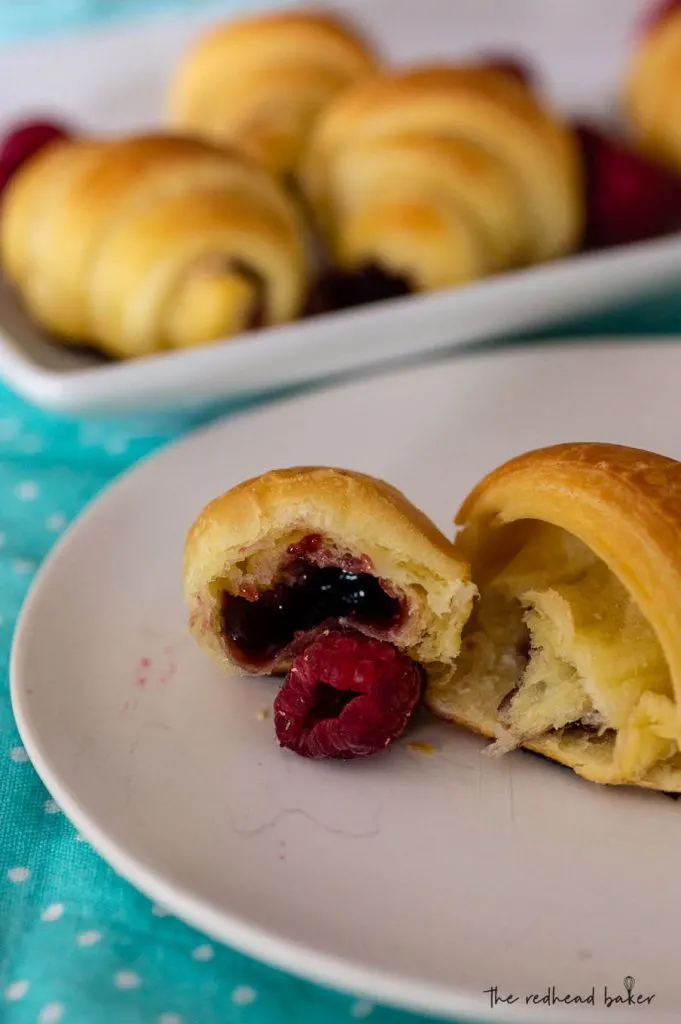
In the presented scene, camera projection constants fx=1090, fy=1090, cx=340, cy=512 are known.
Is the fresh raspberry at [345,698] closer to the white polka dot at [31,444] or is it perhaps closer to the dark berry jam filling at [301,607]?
the dark berry jam filling at [301,607]

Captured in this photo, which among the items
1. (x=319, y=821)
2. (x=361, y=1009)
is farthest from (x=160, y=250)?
(x=361, y=1009)

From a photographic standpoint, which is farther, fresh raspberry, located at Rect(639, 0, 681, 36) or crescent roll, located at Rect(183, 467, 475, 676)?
fresh raspberry, located at Rect(639, 0, 681, 36)

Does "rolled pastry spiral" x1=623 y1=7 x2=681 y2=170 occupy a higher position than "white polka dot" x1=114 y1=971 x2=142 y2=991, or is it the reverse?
"rolled pastry spiral" x1=623 y1=7 x2=681 y2=170

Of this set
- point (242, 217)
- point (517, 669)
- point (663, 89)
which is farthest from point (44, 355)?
point (663, 89)

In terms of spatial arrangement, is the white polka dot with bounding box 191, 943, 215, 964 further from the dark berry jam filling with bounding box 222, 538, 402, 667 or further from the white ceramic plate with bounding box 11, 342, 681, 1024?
the dark berry jam filling with bounding box 222, 538, 402, 667

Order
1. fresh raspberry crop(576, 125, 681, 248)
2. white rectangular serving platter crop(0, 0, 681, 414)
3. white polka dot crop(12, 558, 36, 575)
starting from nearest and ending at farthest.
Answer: white polka dot crop(12, 558, 36, 575) < white rectangular serving platter crop(0, 0, 681, 414) < fresh raspberry crop(576, 125, 681, 248)

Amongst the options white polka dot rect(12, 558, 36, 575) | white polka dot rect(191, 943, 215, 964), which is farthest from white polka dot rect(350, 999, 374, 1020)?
white polka dot rect(12, 558, 36, 575)

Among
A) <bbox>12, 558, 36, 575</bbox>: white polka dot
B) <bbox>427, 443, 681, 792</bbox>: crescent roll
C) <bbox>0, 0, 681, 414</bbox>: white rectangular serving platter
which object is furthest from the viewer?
<bbox>0, 0, 681, 414</bbox>: white rectangular serving platter

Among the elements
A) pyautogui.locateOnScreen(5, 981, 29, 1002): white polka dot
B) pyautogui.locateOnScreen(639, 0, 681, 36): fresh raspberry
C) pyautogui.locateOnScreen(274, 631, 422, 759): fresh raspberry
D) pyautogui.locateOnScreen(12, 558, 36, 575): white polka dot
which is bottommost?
pyautogui.locateOnScreen(5, 981, 29, 1002): white polka dot
